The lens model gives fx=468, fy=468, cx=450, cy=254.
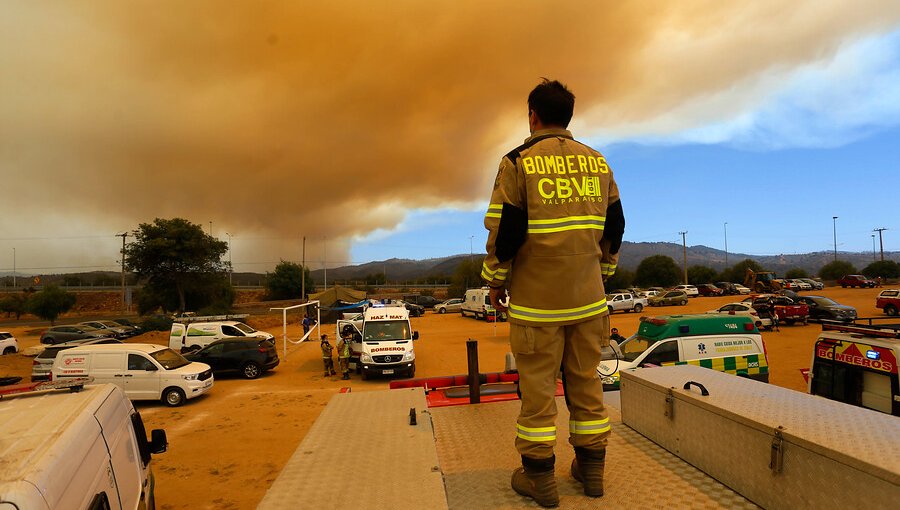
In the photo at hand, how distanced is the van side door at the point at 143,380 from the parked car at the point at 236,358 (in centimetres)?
404

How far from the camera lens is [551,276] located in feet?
7.63

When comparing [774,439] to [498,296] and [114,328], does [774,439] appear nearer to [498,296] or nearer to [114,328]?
[498,296]

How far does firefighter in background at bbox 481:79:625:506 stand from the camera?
2.31 metres

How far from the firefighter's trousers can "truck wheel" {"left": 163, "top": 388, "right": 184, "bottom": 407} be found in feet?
47.6

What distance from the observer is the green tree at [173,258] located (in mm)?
41219

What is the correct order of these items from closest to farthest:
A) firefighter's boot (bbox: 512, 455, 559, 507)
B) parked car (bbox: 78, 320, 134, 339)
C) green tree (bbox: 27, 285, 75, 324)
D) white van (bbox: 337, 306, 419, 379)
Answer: firefighter's boot (bbox: 512, 455, 559, 507), white van (bbox: 337, 306, 419, 379), parked car (bbox: 78, 320, 134, 339), green tree (bbox: 27, 285, 75, 324)

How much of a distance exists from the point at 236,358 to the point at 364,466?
17.7 metres

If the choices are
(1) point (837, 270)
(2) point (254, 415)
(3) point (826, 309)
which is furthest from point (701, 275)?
(2) point (254, 415)

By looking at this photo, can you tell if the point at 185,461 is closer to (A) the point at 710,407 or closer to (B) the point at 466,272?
(A) the point at 710,407

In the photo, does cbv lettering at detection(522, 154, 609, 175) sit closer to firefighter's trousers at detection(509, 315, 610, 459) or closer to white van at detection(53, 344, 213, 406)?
firefighter's trousers at detection(509, 315, 610, 459)

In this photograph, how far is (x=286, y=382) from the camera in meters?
17.2

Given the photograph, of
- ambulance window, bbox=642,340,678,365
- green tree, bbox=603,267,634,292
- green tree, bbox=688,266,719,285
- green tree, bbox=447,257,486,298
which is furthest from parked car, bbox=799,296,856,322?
green tree, bbox=688,266,719,285

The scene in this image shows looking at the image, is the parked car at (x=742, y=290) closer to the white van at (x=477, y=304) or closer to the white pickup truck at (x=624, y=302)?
the white pickup truck at (x=624, y=302)

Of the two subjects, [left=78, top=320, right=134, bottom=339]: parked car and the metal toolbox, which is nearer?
the metal toolbox
